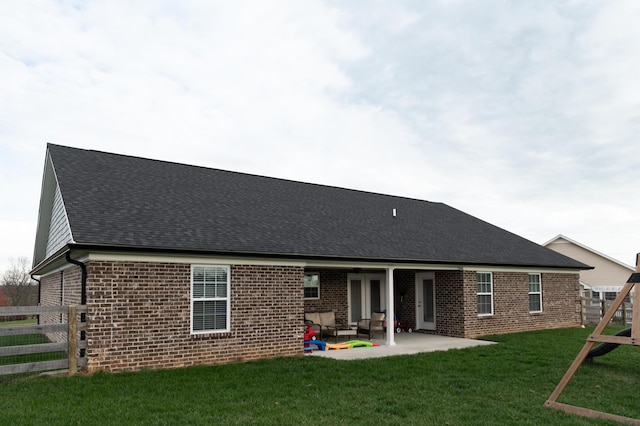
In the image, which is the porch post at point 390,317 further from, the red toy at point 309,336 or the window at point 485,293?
the window at point 485,293

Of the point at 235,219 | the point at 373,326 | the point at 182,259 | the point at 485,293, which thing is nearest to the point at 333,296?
the point at 373,326

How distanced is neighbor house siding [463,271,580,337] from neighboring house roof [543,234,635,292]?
1490 cm

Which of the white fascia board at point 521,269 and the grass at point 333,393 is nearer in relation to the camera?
the grass at point 333,393

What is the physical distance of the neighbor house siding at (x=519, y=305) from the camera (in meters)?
17.2

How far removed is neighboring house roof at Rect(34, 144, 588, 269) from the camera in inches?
451

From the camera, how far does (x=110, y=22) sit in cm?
1205

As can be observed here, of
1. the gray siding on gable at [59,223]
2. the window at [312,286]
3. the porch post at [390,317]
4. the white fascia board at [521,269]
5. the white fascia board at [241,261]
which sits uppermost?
the gray siding on gable at [59,223]

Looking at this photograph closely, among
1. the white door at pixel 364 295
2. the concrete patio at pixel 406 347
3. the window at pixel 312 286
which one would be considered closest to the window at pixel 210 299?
the concrete patio at pixel 406 347

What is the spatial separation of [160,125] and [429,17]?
1143 cm

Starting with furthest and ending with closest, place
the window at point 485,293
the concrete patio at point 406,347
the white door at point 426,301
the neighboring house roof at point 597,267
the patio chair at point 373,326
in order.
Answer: the neighboring house roof at point 597,267, the white door at point 426,301, the window at point 485,293, the patio chair at point 373,326, the concrete patio at point 406,347

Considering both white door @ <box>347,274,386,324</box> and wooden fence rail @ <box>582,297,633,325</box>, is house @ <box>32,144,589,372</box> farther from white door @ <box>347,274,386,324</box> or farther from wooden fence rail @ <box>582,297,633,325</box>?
wooden fence rail @ <box>582,297,633,325</box>

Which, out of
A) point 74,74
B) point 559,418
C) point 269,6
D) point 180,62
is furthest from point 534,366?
point 74,74

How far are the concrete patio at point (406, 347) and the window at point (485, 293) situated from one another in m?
1.75

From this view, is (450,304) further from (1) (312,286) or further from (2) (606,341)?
(2) (606,341)
